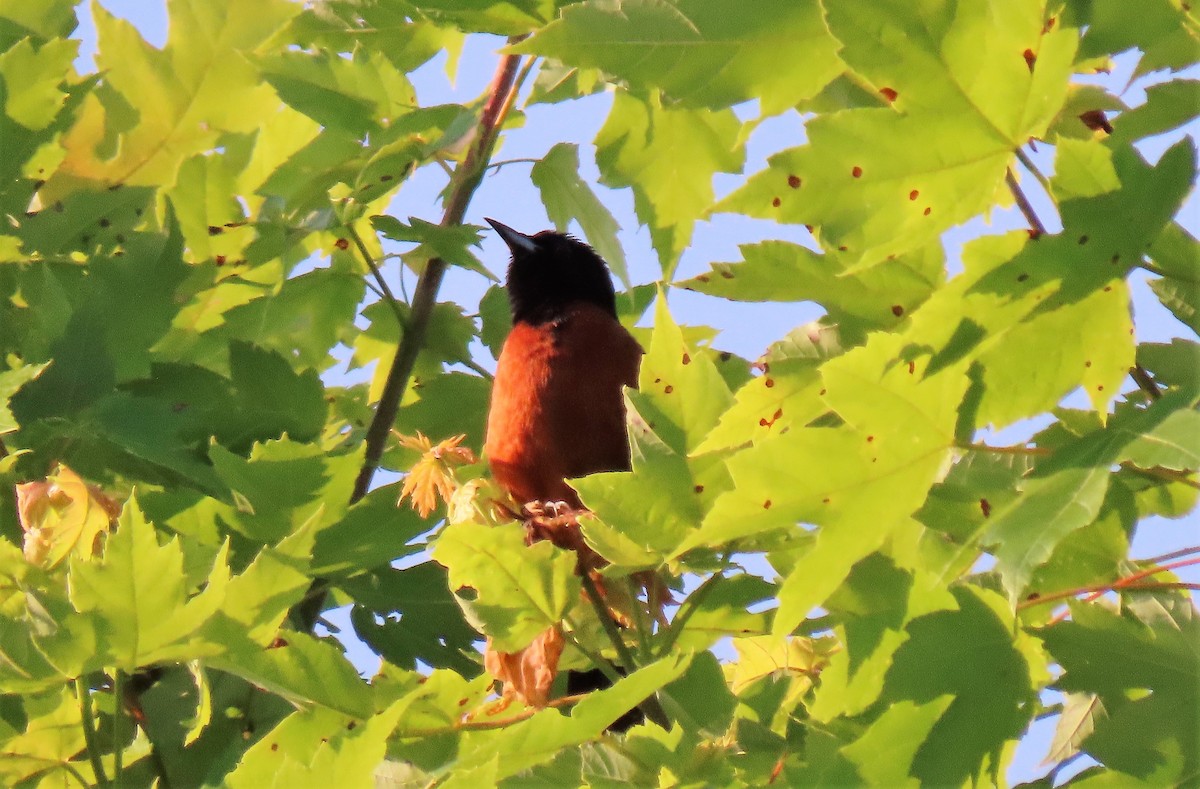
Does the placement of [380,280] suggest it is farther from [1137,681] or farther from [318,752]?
[1137,681]

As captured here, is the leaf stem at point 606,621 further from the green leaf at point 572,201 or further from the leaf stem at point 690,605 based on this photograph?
the green leaf at point 572,201

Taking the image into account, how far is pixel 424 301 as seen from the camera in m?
2.36

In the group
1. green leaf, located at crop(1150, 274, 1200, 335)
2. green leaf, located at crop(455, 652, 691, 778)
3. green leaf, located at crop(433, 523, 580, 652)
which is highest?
green leaf, located at crop(1150, 274, 1200, 335)

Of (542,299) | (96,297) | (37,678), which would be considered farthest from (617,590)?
(542,299)

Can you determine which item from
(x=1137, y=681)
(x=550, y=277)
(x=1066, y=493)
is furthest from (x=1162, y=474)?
(x=550, y=277)

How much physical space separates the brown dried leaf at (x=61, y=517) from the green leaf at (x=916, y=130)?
88 cm

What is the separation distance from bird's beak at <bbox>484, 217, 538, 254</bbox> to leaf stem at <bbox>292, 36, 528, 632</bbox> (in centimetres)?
120

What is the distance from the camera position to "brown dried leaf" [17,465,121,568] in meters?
1.55

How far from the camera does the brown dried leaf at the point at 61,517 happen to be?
1.55 metres

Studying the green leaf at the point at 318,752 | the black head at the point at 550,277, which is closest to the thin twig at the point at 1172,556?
the green leaf at the point at 318,752

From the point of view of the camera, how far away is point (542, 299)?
127 inches

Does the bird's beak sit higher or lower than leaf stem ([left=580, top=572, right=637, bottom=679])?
lower

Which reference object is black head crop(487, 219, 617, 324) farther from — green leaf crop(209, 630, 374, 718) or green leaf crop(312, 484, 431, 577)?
green leaf crop(209, 630, 374, 718)

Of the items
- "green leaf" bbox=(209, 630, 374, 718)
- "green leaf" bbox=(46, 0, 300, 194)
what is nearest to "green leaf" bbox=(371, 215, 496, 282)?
"green leaf" bbox=(46, 0, 300, 194)
